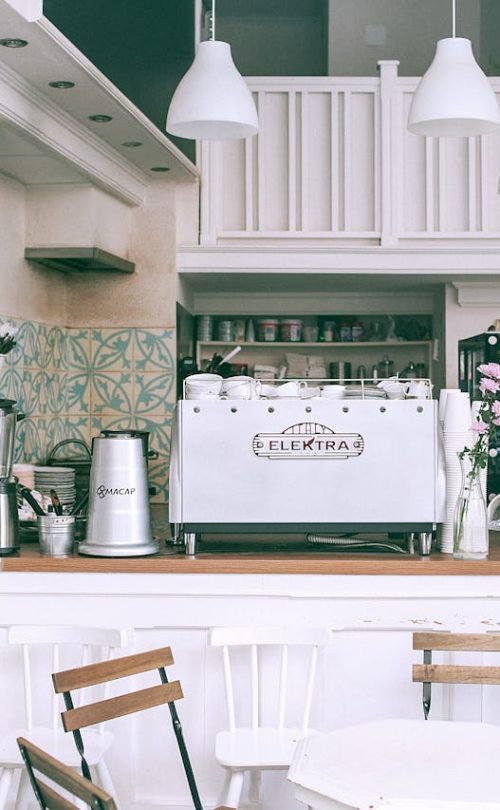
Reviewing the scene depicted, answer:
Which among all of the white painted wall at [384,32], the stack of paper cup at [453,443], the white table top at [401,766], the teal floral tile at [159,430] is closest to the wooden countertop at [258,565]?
the stack of paper cup at [453,443]

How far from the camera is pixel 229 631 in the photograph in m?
2.96

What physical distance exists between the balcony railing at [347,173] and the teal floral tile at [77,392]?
1.00 metres

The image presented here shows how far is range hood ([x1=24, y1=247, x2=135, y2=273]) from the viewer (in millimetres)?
4816

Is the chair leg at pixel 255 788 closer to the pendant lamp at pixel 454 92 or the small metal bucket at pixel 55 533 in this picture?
the small metal bucket at pixel 55 533

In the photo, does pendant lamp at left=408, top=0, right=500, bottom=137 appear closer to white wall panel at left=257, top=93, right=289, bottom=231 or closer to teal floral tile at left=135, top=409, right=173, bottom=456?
white wall panel at left=257, top=93, right=289, bottom=231

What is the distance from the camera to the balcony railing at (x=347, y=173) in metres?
5.42

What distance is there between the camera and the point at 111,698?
2.61 meters

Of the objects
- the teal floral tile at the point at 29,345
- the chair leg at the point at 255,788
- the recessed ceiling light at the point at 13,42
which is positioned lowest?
the chair leg at the point at 255,788

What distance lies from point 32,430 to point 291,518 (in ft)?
6.69

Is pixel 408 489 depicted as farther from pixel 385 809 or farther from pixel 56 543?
pixel 385 809

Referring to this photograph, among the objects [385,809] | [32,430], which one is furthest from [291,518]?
[32,430]

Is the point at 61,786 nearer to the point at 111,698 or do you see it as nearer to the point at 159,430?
the point at 111,698

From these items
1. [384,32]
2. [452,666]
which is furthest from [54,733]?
[384,32]

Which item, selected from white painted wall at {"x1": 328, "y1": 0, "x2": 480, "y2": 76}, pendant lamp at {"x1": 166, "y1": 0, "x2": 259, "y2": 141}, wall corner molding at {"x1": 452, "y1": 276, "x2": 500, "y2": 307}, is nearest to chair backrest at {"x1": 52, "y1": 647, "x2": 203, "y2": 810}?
pendant lamp at {"x1": 166, "y1": 0, "x2": 259, "y2": 141}
